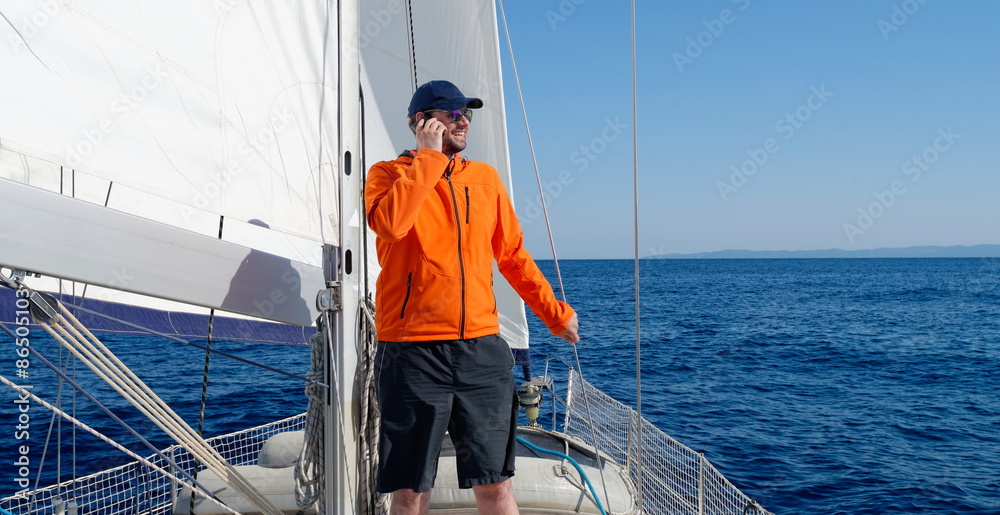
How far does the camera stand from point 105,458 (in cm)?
927

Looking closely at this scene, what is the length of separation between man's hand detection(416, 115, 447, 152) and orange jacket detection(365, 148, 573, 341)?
81mm

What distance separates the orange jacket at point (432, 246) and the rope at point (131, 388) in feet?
2.31

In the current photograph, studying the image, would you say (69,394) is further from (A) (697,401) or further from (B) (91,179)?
(A) (697,401)

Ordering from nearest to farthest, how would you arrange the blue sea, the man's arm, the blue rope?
the man's arm
the blue rope
the blue sea

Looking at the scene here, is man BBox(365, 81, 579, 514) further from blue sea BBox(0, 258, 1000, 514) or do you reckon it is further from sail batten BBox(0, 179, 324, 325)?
blue sea BBox(0, 258, 1000, 514)

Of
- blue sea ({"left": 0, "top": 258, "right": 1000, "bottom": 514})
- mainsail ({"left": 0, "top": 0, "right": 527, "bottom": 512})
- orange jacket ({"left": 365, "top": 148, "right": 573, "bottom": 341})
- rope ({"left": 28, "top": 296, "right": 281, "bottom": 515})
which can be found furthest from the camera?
Result: blue sea ({"left": 0, "top": 258, "right": 1000, "bottom": 514})

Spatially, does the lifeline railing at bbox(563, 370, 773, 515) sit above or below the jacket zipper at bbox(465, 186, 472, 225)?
below

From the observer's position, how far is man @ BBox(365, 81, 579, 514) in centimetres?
233

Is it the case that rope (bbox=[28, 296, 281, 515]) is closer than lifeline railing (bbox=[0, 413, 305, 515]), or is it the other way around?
rope (bbox=[28, 296, 281, 515])

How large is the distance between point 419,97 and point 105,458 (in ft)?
30.2

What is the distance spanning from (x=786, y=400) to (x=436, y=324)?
597 inches

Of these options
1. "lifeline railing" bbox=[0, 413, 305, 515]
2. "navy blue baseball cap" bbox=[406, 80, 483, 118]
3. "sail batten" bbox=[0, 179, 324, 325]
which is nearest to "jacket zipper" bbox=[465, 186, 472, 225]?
"navy blue baseball cap" bbox=[406, 80, 483, 118]

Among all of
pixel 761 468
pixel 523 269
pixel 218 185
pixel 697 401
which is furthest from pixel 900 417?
pixel 218 185

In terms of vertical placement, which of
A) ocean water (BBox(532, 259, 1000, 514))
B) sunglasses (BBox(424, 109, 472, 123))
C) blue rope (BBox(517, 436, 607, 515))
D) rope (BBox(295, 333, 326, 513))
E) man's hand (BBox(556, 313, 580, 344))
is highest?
sunglasses (BBox(424, 109, 472, 123))
